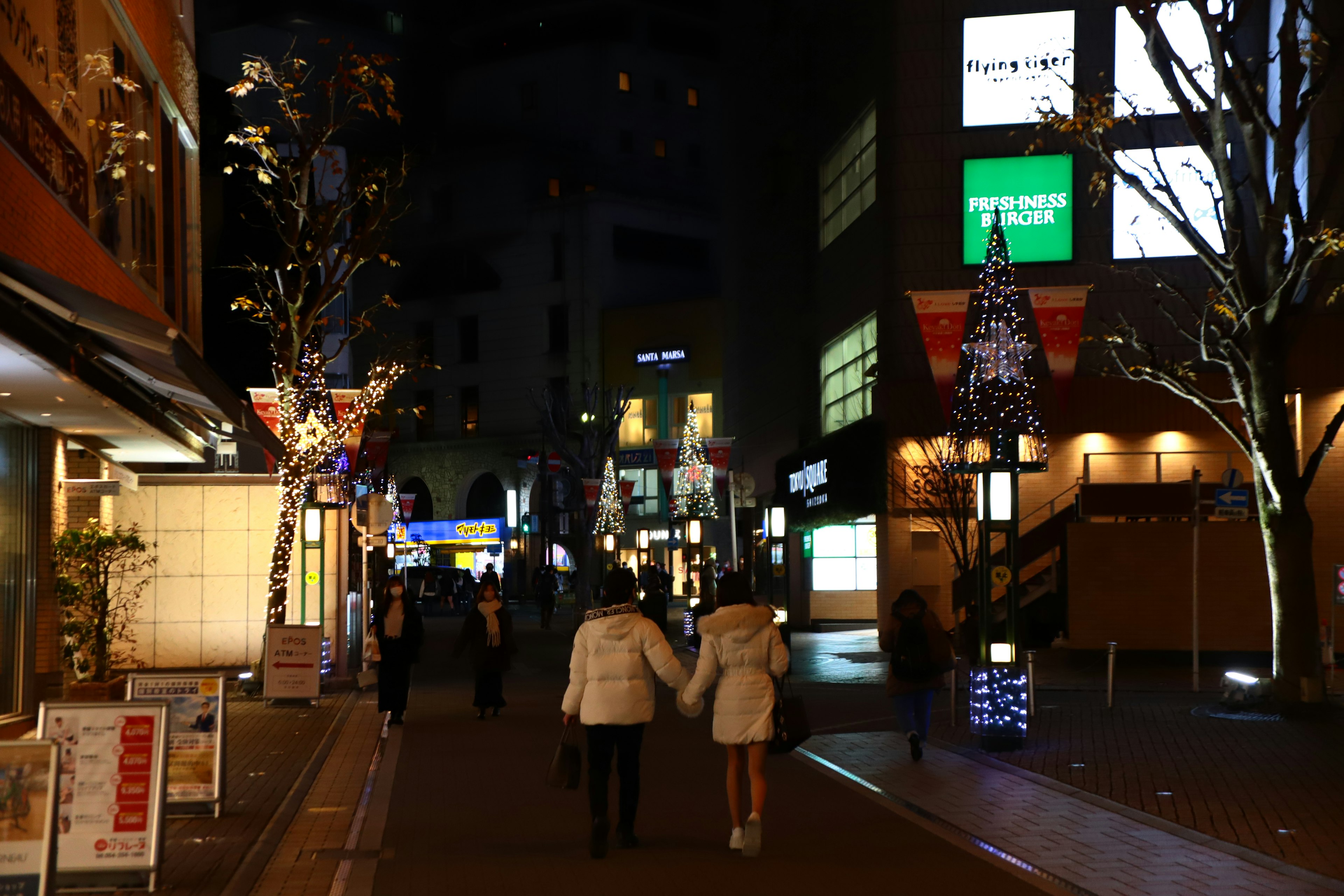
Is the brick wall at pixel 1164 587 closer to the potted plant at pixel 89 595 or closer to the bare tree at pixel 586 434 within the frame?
the potted plant at pixel 89 595

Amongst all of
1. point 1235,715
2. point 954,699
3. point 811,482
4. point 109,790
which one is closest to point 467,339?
point 811,482

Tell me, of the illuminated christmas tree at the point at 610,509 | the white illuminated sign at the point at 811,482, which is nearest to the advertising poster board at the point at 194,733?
the white illuminated sign at the point at 811,482

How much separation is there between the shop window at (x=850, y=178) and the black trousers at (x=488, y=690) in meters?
18.4

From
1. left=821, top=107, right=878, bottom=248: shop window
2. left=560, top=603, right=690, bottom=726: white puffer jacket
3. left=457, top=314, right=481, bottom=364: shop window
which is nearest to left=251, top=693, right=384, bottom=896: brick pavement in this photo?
left=560, top=603, right=690, bottom=726: white puffer jacket

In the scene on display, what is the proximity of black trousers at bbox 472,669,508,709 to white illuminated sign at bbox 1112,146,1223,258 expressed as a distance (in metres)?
18.2

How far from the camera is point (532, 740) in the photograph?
1609 cm

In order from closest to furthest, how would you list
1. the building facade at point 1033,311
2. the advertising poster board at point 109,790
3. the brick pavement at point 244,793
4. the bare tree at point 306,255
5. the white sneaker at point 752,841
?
the advertising poster board at point 109,790 < the brick pavement at point 244,793 < the white sneaker at point 752,841 < the bare tree at point 306,255 < the building facade at point 1033,311

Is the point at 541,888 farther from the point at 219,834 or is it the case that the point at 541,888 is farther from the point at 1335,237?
the point at 1335,237

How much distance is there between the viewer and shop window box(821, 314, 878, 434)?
115ft

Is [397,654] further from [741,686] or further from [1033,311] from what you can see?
[1033,311]

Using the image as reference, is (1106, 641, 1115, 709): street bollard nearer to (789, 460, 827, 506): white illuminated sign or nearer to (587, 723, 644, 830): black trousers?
(587, 723, 644, 830): black trousers

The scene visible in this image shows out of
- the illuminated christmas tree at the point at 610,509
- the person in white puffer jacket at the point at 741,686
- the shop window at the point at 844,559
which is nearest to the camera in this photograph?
the person in white puffer jacket at the point at 741,686

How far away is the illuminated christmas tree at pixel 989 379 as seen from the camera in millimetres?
21828

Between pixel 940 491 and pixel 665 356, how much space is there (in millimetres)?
45502
